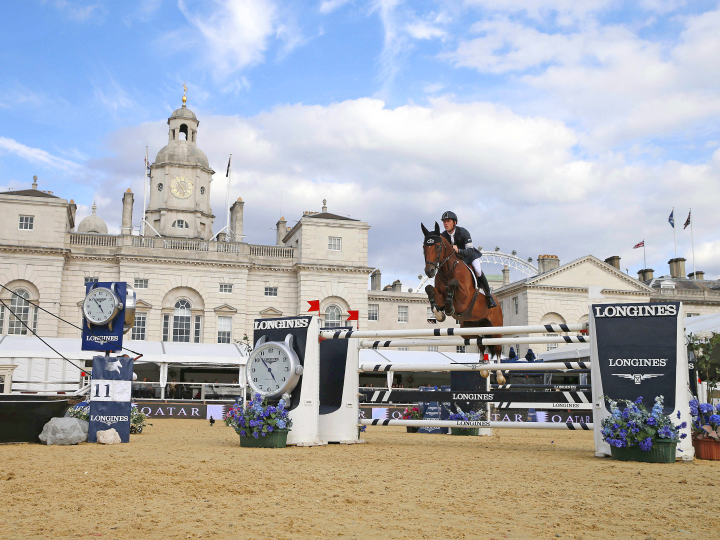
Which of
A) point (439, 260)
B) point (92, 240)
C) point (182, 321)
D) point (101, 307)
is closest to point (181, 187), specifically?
point (92, 240)

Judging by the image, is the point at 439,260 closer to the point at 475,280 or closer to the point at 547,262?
the point at 475,280

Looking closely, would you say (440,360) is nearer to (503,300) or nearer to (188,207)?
(503,300)

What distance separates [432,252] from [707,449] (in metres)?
5.05

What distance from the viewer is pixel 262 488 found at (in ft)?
21.1

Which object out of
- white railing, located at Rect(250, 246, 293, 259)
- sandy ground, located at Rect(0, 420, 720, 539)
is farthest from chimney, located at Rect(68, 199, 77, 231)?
sandy ground, located at Rect(0, 420, 720, 539)

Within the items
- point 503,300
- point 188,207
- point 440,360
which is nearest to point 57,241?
point 188,207

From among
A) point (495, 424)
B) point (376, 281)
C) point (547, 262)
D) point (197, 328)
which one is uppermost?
point (547, 262)

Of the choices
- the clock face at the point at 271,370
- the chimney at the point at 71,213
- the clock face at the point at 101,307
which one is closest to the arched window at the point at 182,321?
the chimney at the point at 71,213

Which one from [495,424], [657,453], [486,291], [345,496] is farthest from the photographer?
[495,424]

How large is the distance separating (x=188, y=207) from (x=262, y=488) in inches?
1947

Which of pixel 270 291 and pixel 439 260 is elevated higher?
pixel 270 291

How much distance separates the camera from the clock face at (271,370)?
11461mm

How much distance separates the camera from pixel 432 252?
977cm

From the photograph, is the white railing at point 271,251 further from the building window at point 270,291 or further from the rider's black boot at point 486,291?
the rider's black boot at point 486,291
